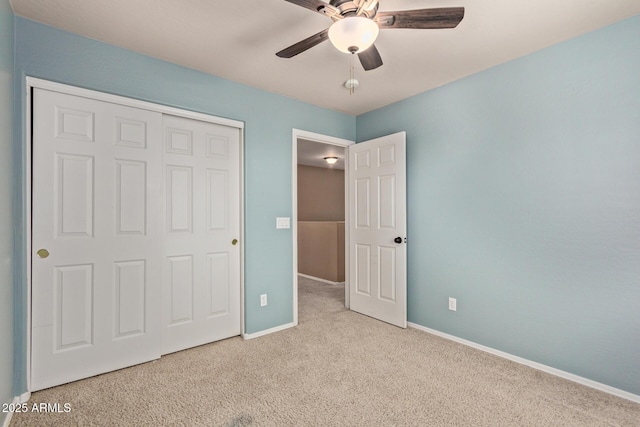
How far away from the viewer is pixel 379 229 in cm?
343

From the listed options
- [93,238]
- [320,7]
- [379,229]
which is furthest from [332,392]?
[320,7]

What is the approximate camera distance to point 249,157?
2996mm

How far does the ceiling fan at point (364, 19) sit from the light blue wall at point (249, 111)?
1547 mm

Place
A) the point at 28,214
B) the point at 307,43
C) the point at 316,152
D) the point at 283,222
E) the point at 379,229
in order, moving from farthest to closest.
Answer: the point at 316,152, the point at 379,229, the point at 283,222, the point at 28,214, the point at 307,43

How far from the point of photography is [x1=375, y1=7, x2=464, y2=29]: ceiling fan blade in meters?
1.44

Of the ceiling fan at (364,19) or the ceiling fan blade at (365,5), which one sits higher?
the ceiling fan blade at (365,5)

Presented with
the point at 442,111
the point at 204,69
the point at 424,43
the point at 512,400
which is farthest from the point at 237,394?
the point at 442,111

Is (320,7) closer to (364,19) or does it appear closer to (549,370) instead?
(364,19)

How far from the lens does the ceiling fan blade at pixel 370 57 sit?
176 centimetres

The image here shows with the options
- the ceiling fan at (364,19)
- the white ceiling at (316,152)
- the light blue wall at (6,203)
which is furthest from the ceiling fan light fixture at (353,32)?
the white ceiling at (316,152)

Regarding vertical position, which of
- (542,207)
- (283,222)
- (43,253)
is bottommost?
(43,253)

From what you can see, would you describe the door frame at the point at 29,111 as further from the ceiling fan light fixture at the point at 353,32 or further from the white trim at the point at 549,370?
the white trim at the point at 549,370

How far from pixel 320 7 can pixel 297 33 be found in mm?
729

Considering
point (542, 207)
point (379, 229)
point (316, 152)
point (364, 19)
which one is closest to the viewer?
point (364, 19)
